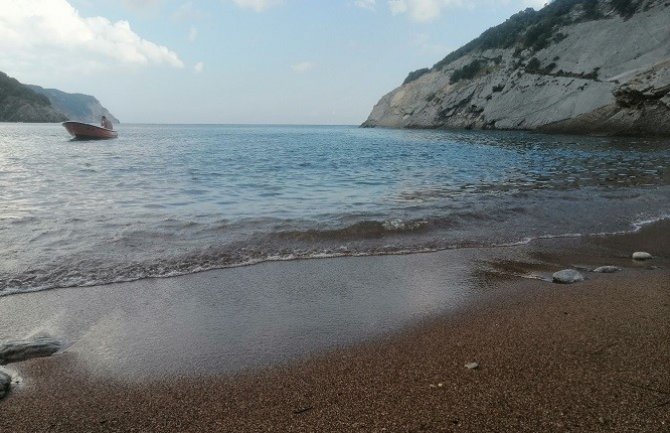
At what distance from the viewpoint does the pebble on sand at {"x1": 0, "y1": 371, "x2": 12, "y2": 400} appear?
10.1 feet

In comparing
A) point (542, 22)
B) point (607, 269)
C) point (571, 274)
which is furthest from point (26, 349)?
point (542, 22)

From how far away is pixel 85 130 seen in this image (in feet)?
128

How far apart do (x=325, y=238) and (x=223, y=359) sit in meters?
4.21

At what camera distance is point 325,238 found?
25.1ft

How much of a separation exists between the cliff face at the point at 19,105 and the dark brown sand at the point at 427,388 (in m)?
161

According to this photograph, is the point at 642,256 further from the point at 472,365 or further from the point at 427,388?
the point at 427,388

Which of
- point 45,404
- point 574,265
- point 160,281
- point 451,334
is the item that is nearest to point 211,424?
point 45,404

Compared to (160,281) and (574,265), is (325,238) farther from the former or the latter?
(574,265)

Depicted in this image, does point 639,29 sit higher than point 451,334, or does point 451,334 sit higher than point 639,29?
point 639,29

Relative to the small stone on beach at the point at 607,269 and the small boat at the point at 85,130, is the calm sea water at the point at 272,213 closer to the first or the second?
the small stone on beach at the point at 607,269

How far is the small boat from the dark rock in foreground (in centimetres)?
3973

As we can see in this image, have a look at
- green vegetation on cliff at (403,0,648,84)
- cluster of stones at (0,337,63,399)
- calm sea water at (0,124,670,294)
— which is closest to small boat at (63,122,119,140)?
calm sea water at (0,124,670,294)

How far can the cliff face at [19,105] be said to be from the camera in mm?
130500

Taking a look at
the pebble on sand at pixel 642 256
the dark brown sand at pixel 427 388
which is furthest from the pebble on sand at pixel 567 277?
the pebble on sand at pixel 642 256
